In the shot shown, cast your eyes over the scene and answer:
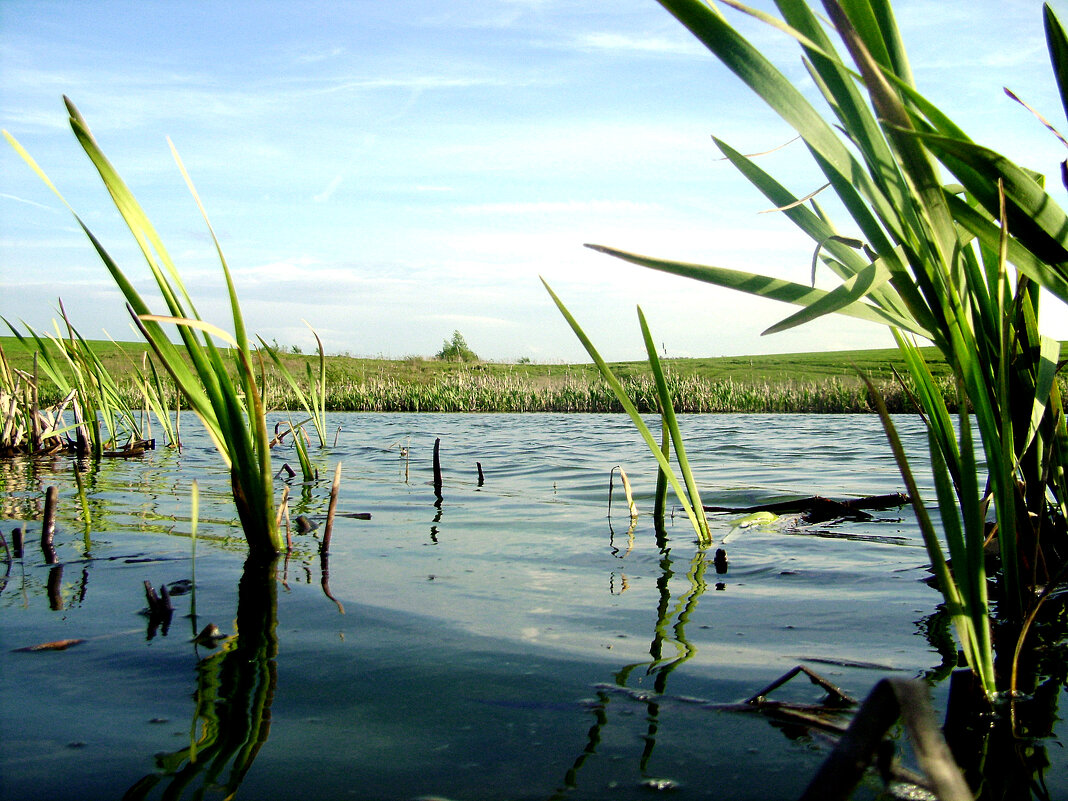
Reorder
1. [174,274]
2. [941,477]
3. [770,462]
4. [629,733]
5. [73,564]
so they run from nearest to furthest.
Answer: [941,477]
[629,733]
[174,274]
[73,564]
[770,462]

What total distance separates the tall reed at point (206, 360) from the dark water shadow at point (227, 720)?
1.58ft

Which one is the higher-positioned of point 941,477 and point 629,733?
point 941,477

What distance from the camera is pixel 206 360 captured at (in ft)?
6.53

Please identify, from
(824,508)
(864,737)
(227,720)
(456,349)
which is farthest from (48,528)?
(456,349)

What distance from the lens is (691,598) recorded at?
1.99m

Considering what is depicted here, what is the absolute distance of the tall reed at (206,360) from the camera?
1.77 m

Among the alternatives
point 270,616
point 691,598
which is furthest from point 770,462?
point 270,616

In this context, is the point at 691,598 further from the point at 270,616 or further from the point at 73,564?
the point at 73,564

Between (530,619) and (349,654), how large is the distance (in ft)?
1.54

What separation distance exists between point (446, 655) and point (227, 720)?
462 millimetres

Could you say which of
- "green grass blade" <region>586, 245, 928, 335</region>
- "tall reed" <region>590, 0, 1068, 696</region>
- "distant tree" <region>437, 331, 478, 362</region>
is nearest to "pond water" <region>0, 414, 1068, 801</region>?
"tall reed" <region>590, 0, 1068, 696</region>

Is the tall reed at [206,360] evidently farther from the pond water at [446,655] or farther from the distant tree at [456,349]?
the distant tree at [456,349]

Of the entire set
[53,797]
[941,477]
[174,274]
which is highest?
[174,274]

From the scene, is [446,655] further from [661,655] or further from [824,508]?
[824,508]
